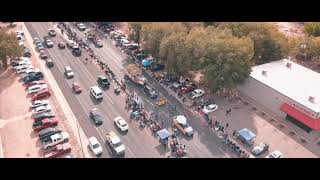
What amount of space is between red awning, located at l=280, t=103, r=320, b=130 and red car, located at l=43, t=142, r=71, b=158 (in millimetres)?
30693

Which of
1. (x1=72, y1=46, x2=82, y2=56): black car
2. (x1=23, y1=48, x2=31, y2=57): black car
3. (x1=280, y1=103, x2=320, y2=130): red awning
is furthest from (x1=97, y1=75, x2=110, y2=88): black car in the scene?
(x1=280, y1=103, x2=320, y2=130): red awning

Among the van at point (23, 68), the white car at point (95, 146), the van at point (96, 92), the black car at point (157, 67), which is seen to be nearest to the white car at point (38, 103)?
the van at point (96, 92)

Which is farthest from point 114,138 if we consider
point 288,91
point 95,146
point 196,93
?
point 288,91

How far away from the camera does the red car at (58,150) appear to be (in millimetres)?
38084

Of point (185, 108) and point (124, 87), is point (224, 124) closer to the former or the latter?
point (185, 108)

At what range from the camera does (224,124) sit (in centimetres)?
4450

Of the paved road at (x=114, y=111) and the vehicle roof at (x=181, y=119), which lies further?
the vehicle roof at (x=181, y=119)

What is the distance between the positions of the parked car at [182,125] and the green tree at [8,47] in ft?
103

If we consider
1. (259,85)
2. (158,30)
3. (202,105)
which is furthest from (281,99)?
(158,30)

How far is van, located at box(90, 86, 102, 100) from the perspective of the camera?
48.3 metres

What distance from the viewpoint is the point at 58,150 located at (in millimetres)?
38250

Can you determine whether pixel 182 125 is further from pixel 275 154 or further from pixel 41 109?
pixel 41 109

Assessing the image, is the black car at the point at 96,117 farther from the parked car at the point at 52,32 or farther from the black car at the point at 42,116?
the parked car at the point at 52,32

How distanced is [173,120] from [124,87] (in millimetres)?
11877
